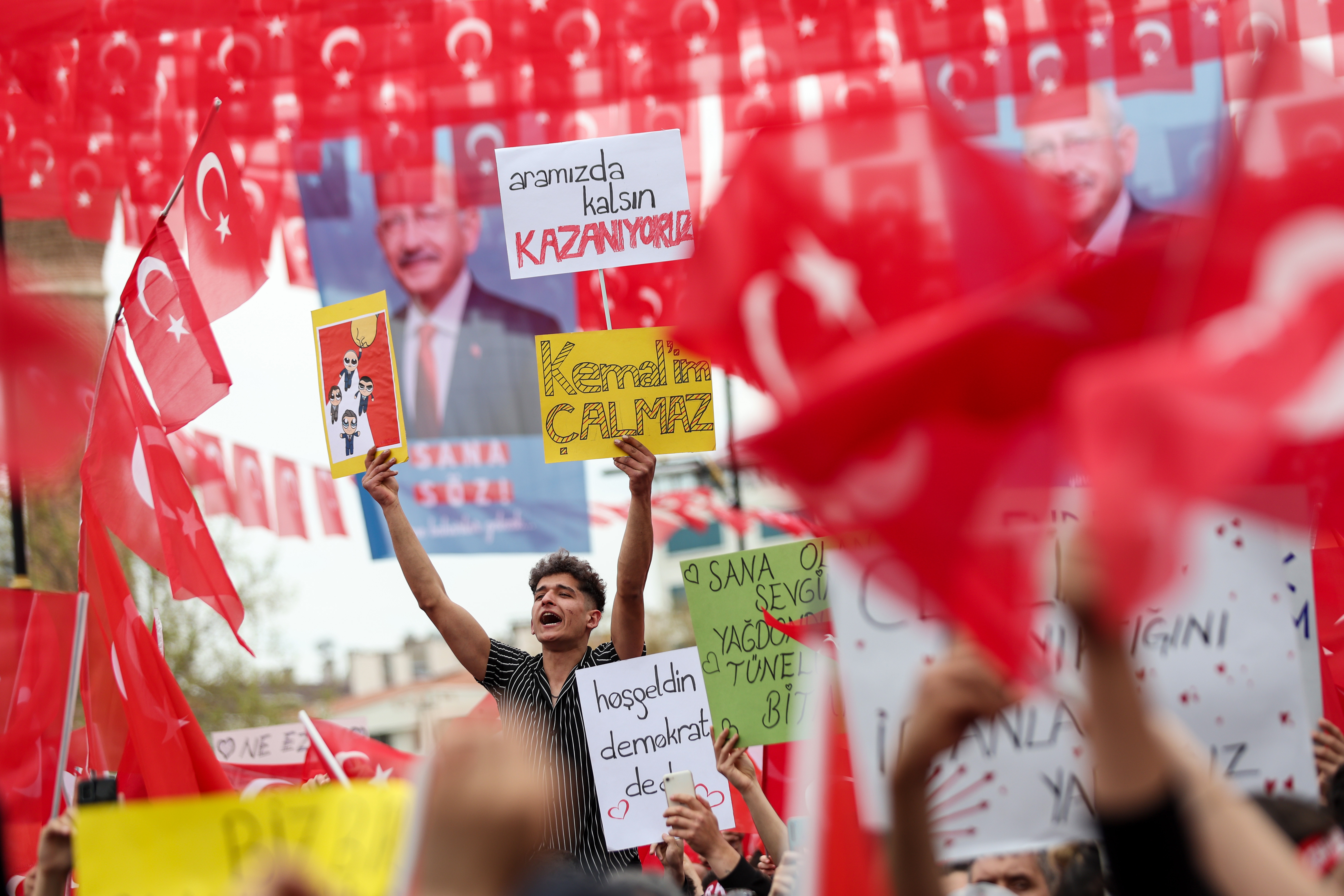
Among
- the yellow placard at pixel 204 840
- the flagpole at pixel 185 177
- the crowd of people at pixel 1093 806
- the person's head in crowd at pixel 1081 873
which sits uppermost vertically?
the flagpole at pixel 185 177

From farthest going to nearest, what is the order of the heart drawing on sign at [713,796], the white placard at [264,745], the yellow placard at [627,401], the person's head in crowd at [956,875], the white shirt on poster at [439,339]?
the white placard at [264,745] < the white shirt on poster at [439,339] < the yellow placard at [627,401] < the heart drawing on sign at [713,796] < the person's head in crowd at [956,875]

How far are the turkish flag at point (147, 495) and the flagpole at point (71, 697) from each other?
95cm

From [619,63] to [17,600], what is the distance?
3606 mm

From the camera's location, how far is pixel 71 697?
3.81 metres

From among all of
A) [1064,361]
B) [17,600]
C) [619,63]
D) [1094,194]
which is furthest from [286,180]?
[1064,361]

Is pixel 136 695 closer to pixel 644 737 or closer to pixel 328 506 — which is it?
pixel 644 737

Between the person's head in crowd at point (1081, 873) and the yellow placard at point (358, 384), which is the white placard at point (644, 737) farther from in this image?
the person's head in crowd at point (1081, 873)

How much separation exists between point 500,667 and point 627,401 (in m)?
1.07

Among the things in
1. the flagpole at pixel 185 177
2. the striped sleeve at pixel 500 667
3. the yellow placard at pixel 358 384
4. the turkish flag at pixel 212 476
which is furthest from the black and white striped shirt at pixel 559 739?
the turkish flag at pixel 212 476

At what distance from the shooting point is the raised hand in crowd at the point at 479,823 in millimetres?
1420

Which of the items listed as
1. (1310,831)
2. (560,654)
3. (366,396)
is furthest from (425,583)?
(1310,831)

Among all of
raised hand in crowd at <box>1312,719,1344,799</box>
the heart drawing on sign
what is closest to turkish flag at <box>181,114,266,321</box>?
the heart drawing on sign

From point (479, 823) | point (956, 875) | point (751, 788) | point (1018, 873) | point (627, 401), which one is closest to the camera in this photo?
point (479, 823)

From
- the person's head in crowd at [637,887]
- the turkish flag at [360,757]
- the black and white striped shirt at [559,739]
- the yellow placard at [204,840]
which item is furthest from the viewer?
the turkish flag at [360,757]
